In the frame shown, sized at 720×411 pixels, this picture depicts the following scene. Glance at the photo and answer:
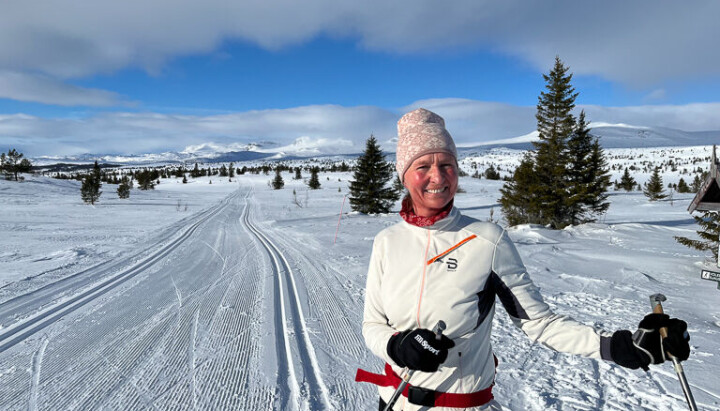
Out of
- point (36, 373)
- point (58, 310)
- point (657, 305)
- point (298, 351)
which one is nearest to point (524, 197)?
point (298, 351)

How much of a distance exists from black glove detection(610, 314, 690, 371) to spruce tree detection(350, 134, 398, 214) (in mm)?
22075

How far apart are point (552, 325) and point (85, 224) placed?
18748 mm

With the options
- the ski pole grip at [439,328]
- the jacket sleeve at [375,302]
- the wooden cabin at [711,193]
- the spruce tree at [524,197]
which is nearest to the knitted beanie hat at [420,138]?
the jacket sleeve at [375,302]

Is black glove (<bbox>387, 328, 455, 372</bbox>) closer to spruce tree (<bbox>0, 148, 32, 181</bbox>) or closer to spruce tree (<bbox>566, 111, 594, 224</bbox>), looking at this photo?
spruce tree (<bbox>566, 111, 594, 224</bbox>)

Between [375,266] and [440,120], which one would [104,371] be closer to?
[375,266]

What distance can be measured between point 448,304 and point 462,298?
0.06 m

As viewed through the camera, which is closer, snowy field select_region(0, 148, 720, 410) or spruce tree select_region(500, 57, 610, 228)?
snowy field select_region(0, 148, 720, 410)

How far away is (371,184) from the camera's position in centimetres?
2356

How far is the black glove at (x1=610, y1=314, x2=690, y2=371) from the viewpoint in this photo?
130 cm

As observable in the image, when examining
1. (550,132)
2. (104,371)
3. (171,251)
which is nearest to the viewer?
(104,371)

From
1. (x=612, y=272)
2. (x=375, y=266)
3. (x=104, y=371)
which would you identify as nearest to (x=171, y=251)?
(x=104, y=371)

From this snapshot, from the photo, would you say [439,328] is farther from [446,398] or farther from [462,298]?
[446,398]

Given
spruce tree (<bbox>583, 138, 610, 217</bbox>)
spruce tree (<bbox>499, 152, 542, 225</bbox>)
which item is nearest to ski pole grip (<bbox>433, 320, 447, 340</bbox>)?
spruce tree (<bbox>499, 152, 542, 225</bbox>)

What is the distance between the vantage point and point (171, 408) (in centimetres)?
294
